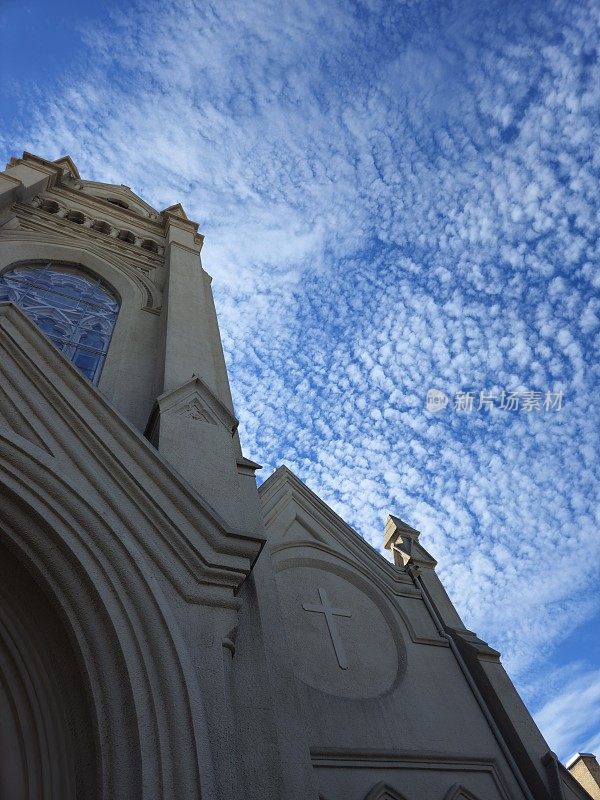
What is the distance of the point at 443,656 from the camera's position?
276 inches

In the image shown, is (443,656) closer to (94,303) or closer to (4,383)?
(4,383)

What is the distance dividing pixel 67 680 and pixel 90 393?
2.28 metres

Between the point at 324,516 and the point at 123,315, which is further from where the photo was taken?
the point at 123,315

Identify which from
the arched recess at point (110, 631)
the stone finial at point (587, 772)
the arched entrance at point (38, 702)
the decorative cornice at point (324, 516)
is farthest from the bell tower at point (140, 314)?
the stone finial at point (587, 772)

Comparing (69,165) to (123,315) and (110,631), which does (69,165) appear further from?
(110,631)

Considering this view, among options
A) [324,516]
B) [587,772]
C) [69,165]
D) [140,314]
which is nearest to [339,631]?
[324,516]

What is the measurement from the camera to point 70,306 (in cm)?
889

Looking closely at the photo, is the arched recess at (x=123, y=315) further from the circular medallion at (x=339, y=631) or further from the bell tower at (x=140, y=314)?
the circular medallion at (x=339, y=631)

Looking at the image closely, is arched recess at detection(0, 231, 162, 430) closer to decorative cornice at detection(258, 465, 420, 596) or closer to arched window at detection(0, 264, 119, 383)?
arched window at detection(0, 264, 119, 383)

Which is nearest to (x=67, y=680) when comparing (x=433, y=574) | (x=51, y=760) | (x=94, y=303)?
(x=51, y=760)

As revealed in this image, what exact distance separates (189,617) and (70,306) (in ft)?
23.1

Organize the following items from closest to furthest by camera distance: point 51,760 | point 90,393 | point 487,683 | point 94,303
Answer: point 51,760, point 90,393, point 487,683, point 94,303

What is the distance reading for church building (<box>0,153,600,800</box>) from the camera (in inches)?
109

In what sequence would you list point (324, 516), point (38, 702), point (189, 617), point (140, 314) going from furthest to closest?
point (140, 314) → point (324, 516) → point (189, 617) → point (38, 702)
